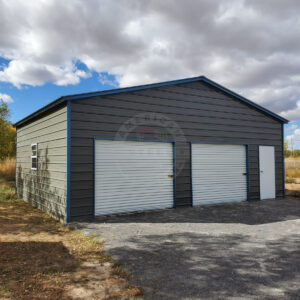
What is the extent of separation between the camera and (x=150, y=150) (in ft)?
28.7

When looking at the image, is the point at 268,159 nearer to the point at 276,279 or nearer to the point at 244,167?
the point at 244,167

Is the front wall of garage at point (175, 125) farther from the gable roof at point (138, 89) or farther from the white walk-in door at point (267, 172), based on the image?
the white walk-in door at point (267, 172)

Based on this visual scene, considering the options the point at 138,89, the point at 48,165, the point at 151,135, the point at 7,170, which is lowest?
the point at 7,170

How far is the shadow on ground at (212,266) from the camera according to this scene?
331 centimetres

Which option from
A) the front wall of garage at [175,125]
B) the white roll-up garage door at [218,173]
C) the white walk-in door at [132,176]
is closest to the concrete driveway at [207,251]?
the white walk-in door at [132,176]

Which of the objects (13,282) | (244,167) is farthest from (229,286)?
(244,167)

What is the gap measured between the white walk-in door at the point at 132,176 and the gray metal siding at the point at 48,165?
1030 mm

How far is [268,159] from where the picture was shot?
11.4m

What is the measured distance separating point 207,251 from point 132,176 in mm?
4059

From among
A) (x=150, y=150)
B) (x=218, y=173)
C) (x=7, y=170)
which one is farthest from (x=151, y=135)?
(x=7, y=170)

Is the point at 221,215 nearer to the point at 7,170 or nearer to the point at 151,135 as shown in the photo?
the point at 151,135

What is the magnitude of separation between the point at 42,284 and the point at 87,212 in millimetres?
3903

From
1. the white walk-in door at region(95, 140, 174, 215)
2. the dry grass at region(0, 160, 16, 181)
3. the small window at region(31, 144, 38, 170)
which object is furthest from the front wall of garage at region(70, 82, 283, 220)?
the dry grass at region(0, 160, 16, 181)

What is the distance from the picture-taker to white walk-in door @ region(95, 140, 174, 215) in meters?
7.79
